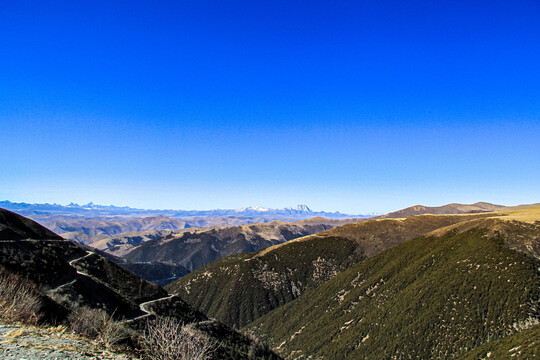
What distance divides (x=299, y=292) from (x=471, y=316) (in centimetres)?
10187

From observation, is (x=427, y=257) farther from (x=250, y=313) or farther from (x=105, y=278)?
(x=105, y=278)

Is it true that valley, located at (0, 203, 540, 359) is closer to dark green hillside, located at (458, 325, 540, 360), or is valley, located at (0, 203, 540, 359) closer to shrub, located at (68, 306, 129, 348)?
dark green hillside, located at (458, 325, 540, 360)

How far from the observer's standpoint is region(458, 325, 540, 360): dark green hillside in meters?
55.2

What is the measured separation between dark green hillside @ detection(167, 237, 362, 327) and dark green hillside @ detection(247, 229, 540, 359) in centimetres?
1758

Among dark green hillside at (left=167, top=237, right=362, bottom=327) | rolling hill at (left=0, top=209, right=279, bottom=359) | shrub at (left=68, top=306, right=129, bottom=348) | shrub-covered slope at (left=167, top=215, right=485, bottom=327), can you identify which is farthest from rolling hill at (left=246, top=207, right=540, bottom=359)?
shrub at (left=68, top=306, right=129, bottom=348)

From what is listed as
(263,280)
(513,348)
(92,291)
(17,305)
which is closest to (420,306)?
(513,348)

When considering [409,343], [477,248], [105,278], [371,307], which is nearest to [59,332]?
[105,278]

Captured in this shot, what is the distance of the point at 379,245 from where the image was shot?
192625 millimetres

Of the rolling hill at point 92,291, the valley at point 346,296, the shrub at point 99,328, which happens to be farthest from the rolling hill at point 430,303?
the shrub at point 99,328

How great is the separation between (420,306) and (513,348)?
3932 cm

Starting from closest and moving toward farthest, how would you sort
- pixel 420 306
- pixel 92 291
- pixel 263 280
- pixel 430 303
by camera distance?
pixel 92 291 < pixel 430 303 < pixel 420 306 < pixel 263 280

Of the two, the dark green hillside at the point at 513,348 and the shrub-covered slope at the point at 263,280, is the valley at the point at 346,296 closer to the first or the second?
the dark green hillside at the point at 513,348

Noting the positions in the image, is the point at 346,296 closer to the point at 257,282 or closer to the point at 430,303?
the point at 430,303

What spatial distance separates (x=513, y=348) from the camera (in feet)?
197
